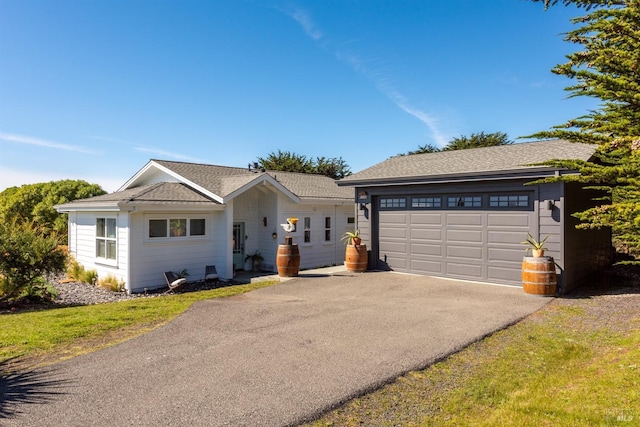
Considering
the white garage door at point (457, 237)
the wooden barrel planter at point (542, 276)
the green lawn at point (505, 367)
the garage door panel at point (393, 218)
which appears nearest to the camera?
the green lawn at point (505, 367)

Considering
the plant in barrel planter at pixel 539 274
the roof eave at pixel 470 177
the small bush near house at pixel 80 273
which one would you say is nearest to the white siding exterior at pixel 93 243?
the small bush near house at pixel 80 273

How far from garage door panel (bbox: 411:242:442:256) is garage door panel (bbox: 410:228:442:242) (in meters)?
0.23

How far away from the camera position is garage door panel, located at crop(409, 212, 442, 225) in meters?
11.9

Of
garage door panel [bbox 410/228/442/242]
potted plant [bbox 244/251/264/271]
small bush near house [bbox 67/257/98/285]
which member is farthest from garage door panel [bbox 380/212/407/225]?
small bush near house [bbox 67/257/98/285]

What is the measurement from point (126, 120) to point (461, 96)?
51.8 ft

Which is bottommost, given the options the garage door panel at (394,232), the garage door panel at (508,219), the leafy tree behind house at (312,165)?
the garage door panel at (394,232)

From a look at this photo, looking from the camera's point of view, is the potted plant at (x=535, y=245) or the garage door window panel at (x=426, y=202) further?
the garage door window panel at (x=426, y=202)

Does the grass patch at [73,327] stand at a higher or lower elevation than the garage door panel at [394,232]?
lower

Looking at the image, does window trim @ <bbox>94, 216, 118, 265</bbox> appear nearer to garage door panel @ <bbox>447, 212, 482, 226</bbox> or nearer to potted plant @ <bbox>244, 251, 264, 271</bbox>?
potted plant @ <bbox>244, 251, 264, 271</bbox>

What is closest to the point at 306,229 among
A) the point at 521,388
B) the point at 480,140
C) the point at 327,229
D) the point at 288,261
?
the point at 327,229

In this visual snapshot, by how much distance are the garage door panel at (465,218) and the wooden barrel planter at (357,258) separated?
10.2 ft

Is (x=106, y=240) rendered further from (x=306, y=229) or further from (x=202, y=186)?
(x=306, y=229)

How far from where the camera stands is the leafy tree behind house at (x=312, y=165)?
114 ft

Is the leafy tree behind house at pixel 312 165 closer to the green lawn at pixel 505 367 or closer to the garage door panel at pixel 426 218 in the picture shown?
the garage door panel at pixel 426 218
